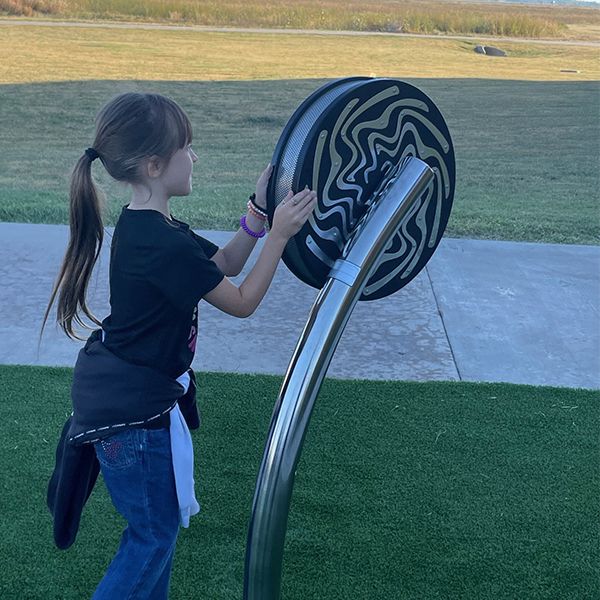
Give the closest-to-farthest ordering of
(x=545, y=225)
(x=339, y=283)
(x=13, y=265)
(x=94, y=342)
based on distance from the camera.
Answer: (x=339, y=283), (x=94, y=342), (x=13, y=265), (x=545, y=225)

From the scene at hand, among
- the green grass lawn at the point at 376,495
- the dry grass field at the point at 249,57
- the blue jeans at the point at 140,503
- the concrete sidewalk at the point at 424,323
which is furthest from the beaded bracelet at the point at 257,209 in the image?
the dry grass field at the point at 249,57

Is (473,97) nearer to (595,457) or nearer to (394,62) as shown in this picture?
(394,62)

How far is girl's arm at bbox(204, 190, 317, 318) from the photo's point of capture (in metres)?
1.79

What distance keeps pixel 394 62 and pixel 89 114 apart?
9.40m

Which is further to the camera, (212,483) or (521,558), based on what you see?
(212,483)

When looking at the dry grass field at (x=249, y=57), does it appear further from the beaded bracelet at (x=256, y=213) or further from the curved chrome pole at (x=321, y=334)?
the curved chrome pole at (x=321, y=334)

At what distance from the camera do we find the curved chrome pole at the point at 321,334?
181cm

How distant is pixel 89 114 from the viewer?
1292cm

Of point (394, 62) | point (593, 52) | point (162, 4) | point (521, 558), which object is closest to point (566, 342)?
point (521, 558)

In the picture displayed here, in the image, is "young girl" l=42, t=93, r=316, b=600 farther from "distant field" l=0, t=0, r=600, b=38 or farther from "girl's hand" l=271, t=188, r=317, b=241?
"distant field" l=0, t=0, r=600, b=38

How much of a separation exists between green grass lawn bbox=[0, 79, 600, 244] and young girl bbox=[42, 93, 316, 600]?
9.47 ft

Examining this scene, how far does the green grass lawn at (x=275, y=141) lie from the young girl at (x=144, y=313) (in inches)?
114

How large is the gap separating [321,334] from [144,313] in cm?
41

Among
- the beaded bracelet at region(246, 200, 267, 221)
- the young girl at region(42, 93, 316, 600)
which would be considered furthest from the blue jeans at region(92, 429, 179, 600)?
the beaded bracelet at region(246, 200, 267, 221)
